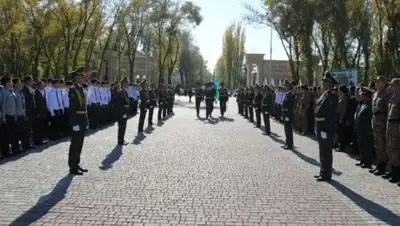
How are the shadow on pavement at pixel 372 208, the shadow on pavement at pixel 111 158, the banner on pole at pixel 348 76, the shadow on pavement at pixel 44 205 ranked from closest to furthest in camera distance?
the shadow on pavement at pixel 44 205 < the shadow on pavement at pixel 372 208 < the shadow on pavement at pixel 111 158 < the banner on pole at pixel 348 76

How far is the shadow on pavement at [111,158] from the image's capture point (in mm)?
10580

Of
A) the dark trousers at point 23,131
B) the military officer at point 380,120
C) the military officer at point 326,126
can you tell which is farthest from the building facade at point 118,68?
the military officer at point 326,126

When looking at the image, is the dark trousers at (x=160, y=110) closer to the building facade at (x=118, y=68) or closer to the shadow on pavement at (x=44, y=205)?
the shadow on pavement at (x=44, y=205)

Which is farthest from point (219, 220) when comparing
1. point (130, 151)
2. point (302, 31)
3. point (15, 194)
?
point (302, 31)

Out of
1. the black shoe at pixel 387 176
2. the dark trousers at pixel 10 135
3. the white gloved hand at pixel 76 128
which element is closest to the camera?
the white gloved hand at pixel 76 128

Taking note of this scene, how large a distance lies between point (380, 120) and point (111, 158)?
20.9 ft

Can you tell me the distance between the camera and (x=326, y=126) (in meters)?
9.48

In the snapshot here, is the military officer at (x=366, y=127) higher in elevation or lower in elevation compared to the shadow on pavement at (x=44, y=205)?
higher

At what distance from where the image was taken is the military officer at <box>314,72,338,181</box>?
9422 mm

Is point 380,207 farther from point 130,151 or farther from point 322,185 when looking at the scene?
point 130,151

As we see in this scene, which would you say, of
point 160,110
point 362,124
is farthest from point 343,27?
point 362,124

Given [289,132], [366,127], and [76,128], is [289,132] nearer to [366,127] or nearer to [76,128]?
[366,127]

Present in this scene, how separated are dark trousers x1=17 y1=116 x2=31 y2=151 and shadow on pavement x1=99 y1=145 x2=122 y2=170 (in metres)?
2.28

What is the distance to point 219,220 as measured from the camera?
21.2 ft
